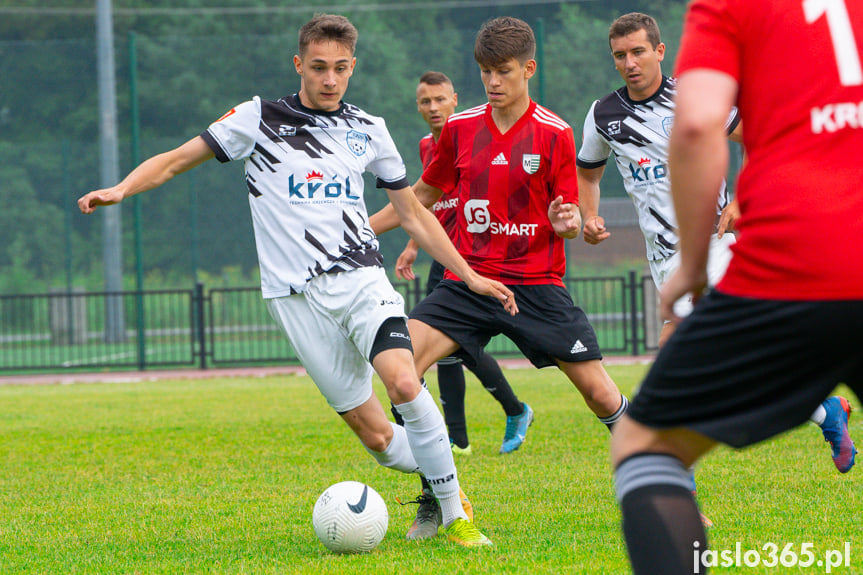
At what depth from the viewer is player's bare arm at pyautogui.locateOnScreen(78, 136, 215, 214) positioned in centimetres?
410

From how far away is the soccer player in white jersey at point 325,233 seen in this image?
14.8ft

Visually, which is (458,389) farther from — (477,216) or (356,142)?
(356,142)

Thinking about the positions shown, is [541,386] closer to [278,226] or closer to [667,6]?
[278,226]

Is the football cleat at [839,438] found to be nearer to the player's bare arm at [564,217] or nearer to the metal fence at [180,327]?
the player's bare arm at [564,217]

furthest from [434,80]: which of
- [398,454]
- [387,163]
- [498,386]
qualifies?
[398,454]

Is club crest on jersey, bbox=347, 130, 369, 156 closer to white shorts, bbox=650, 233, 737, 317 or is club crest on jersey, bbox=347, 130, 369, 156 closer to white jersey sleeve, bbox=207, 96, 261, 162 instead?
white jersey sleeve, bbox=207, 96, 261, 162

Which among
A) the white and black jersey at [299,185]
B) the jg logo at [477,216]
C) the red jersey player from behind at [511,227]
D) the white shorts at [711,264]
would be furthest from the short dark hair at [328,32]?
the white shorts at [711,264]

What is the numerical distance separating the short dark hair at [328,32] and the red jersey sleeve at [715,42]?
8.84 ft

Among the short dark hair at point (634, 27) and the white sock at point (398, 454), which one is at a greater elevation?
the short dark hair at point (634, 27)

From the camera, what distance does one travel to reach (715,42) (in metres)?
2.12

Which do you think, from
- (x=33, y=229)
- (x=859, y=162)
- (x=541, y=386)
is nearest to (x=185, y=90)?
(x=33, y=229)

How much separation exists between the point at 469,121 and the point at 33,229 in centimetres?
1644

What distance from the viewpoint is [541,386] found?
38.8ft

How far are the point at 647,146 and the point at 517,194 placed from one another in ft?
2.28
